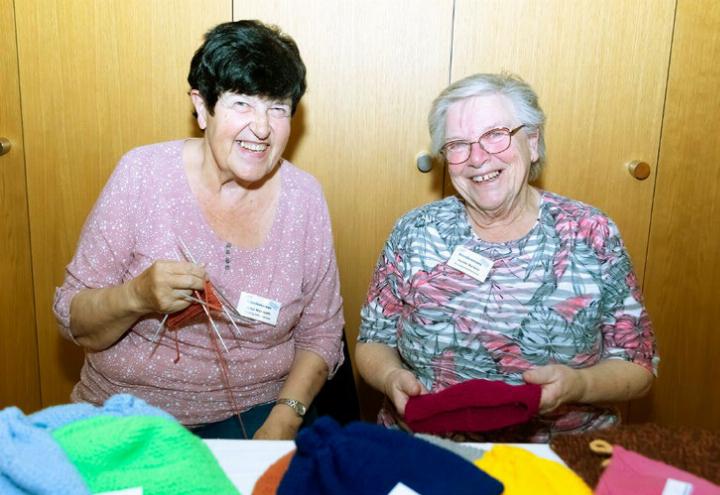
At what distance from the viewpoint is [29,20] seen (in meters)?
2.12

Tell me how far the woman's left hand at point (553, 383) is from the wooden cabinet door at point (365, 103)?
964 mm

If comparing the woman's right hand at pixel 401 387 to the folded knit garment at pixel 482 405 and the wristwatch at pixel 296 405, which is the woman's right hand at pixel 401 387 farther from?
the wristwatch at pixel 296 405

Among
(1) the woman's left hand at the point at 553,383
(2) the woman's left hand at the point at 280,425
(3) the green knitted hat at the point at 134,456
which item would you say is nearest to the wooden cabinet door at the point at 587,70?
(1) the woman's left hand at the point at 553,383

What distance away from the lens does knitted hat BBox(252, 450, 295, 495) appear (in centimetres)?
106

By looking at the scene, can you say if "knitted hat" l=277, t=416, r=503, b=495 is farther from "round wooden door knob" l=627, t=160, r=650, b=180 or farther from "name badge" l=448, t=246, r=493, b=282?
"round wooden door knob" l=627, t=160, r=650, b=180

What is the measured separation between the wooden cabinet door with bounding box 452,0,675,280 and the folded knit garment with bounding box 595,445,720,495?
1375mm

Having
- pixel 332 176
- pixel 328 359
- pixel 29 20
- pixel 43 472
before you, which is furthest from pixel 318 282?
pixel 29 20

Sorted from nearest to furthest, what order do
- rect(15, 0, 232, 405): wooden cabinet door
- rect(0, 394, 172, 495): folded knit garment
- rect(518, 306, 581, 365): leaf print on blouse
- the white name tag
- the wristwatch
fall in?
rect(0, 394, 172, 495): folded knit garment → the white name tag → rect(518, 306, 581, 365): leaf print on blouse → the wristwatch → rect(15, 0, 232, 405): wooden cabinet door

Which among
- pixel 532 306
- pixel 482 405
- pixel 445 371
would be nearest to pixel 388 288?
pixel 445 371

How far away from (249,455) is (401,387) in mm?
520

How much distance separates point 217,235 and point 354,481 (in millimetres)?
949

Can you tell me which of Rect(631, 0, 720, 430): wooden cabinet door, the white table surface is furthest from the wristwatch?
Rect(631, 0, 720, 430): wooden cabinet door

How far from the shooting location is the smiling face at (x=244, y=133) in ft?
5.54

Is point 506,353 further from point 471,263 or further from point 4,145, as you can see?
point 4,145
